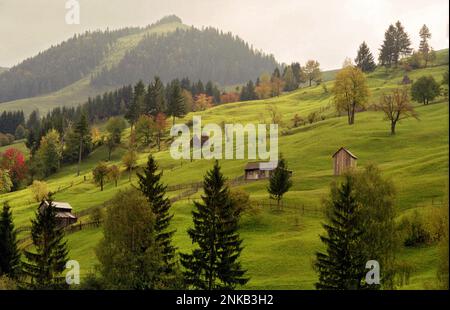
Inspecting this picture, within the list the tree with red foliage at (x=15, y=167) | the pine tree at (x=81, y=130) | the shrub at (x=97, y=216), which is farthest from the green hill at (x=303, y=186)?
the tree with red foliage at (x=15, y=167)

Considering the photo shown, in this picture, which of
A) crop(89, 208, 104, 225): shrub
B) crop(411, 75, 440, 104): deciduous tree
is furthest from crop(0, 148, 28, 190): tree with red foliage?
crop(411, 75, 440, 104): deciduous tree

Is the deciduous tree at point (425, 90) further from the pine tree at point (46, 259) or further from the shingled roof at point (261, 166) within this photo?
the pine tree at point (46, 259)

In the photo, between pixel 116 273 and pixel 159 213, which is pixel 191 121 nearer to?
pixel 159 213

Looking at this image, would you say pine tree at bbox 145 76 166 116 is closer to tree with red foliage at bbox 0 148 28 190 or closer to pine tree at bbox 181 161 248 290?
tree with red foliage at bbox 0 148 28 190

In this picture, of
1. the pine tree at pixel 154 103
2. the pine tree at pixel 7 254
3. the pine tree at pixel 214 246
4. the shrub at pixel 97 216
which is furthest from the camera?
the pine tree at pixel 154 103

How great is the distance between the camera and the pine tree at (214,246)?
46344mm

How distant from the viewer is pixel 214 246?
5109cm

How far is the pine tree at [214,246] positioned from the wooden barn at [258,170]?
156 feet

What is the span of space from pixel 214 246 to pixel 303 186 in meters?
39.9

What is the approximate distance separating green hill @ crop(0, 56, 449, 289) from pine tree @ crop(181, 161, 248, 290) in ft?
15.9
